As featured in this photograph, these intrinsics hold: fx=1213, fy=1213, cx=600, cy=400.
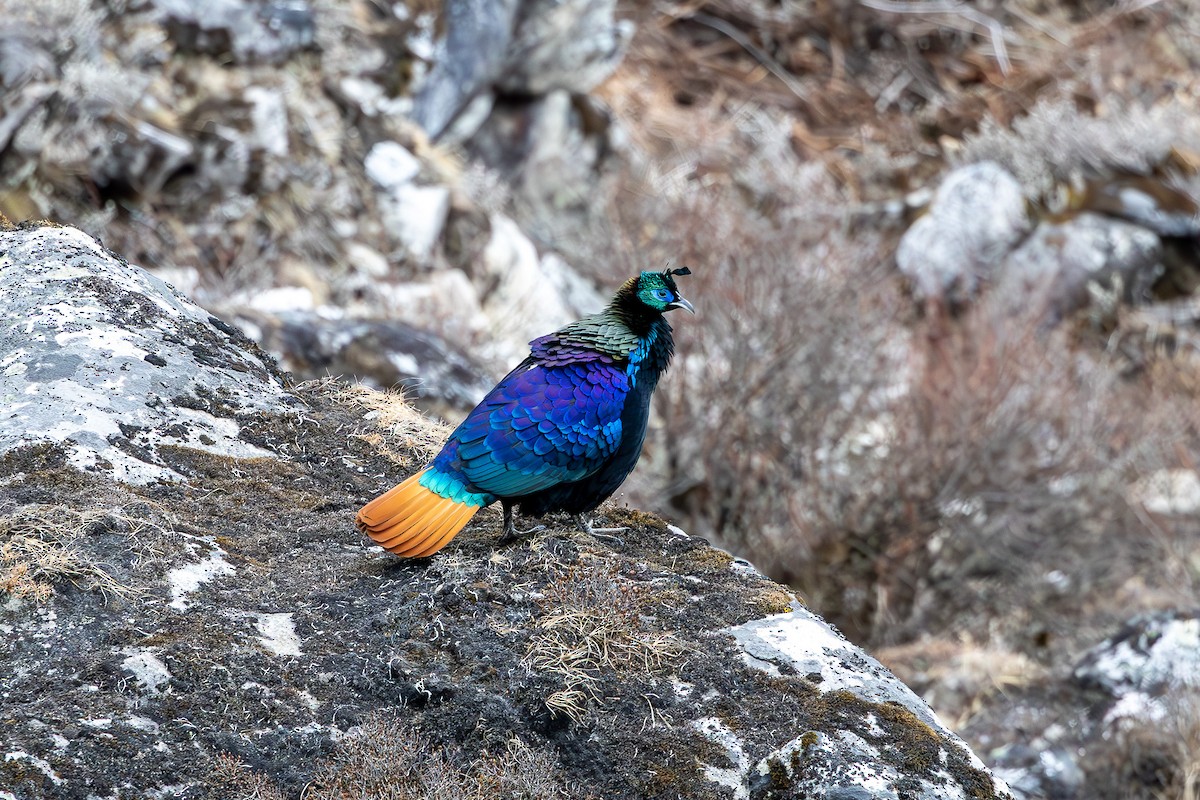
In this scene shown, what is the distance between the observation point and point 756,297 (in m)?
10.9

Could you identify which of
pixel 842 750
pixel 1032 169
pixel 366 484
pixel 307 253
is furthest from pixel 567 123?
pixel 842 750

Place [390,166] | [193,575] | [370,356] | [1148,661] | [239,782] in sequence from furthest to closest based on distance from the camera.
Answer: [390,166] < [370,356] < [1148,661] < [193,575] < [239,782]

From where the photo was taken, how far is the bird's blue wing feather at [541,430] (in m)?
3.81

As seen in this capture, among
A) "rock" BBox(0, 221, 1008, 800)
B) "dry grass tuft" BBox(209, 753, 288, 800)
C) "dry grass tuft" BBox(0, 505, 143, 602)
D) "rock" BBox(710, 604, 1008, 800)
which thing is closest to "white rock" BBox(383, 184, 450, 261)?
"rock" BBox(0, 221, 1008, 800)

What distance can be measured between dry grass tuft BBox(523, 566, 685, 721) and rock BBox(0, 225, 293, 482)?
140cm

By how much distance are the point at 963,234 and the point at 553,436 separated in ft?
37.2

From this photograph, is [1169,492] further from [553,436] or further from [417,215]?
[553,436]

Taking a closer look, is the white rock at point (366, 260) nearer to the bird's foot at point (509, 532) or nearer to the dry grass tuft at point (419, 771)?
the bird's foot at point (509, 532)

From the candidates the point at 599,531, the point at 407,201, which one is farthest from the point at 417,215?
the point at 599,531

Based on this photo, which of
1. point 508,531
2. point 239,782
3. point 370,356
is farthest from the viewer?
point 370,356

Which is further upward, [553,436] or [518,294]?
[553,436]

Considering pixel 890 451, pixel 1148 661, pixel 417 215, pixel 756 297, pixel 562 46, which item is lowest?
pixel 890 451

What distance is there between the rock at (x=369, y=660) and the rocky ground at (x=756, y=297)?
329cm

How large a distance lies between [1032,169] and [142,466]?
45.8 ft
